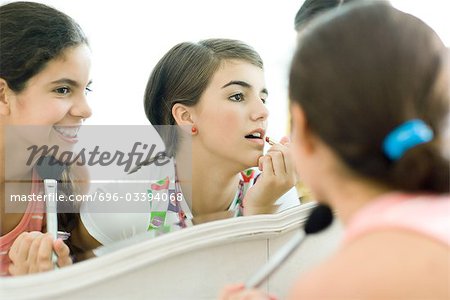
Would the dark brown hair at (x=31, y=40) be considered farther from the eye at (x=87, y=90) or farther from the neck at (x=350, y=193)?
the neck at (x=350, y=193)

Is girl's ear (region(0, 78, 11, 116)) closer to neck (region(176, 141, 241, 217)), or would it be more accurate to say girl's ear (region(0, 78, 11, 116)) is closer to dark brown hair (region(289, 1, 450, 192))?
neck (region(176, 141, 241, 217))

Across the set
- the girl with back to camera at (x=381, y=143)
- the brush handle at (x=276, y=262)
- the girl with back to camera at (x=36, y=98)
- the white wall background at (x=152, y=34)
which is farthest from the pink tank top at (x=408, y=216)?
the girl with back to camera at (x=36, y=98)

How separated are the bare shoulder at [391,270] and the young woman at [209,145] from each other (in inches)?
16.0

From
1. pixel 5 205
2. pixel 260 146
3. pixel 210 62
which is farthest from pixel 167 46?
pixel 5 205

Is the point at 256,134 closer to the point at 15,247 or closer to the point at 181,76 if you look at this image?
the point at 181,76

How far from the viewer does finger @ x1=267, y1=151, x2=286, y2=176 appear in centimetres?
98

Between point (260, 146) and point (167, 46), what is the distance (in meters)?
0.21

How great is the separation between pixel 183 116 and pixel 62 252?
0.27m

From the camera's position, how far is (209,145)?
0.96 meters

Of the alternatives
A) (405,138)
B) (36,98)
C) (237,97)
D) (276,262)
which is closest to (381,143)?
(405,138)

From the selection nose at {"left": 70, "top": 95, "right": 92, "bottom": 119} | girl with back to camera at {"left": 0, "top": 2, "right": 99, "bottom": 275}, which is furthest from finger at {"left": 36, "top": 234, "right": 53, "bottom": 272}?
nose at {"left": 70, "top": 95, "right": 92, "bottom": 119}

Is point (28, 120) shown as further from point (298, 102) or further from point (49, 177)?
point (298, 102)

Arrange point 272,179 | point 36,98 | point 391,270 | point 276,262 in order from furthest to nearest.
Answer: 1. point 272,179
2. point 36,98
3. point 276,262
4. point 391,270

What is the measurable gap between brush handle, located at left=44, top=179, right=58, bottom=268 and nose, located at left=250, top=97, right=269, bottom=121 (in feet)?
1.04
